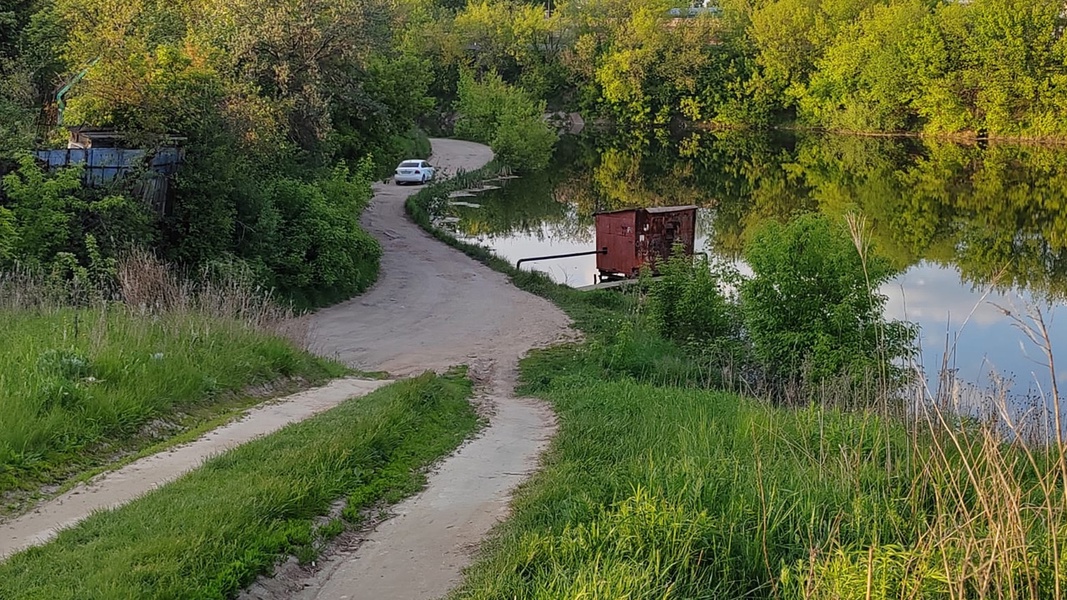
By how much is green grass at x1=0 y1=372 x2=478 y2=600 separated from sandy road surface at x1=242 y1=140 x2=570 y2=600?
0.87ft

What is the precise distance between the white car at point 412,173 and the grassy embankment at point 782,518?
37.6 meters

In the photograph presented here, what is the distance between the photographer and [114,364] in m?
9.40

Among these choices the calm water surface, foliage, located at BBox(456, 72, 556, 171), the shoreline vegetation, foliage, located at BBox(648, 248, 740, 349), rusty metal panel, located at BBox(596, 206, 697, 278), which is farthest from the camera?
the shoreline vegetation

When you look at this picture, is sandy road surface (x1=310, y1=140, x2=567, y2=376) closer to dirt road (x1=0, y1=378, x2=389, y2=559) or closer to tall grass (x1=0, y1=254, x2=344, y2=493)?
tall grass (x1=0, y1=254, x2=344, y2=493)

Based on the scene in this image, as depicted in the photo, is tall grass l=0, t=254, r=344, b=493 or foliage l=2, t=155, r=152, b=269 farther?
foliage l=2, t=155, r=152, b=269

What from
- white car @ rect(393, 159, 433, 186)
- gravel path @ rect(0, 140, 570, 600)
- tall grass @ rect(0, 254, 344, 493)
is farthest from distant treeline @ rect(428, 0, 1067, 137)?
tall grass @ rect(0, 254, 344, 493)

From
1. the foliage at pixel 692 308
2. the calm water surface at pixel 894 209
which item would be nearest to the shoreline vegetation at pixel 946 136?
the calm water surface at pixel 894 209

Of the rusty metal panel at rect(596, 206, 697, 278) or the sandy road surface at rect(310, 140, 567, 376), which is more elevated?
the rusty metal panel at rect(596, 206, 697, 278)

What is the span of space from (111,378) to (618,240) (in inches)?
763

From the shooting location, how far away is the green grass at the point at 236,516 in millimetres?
5273

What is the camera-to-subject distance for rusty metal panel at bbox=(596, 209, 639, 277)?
26922mm

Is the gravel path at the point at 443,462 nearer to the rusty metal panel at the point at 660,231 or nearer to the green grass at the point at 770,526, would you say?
the green grass at the point at 770,526

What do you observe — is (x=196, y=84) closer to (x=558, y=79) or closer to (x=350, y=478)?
(x=350, y=478)

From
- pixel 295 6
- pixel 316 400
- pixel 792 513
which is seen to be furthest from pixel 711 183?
pixel 792 513
